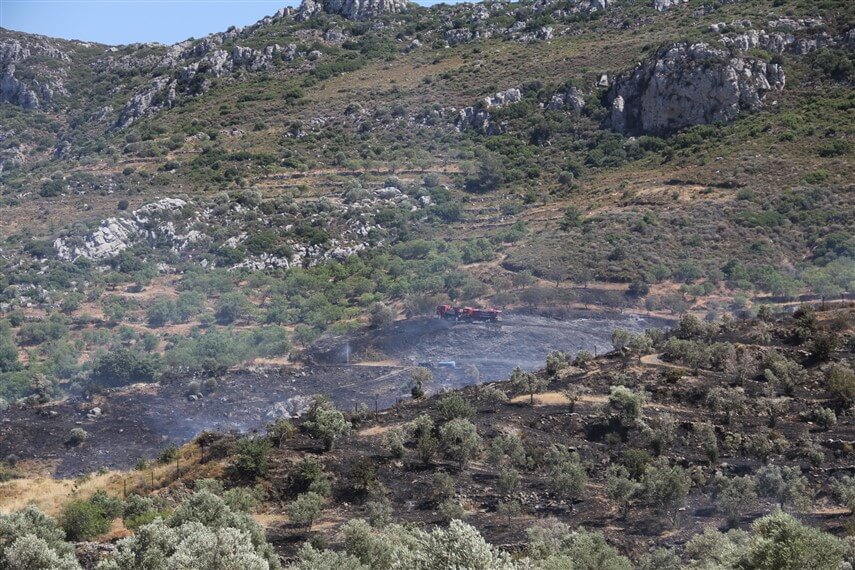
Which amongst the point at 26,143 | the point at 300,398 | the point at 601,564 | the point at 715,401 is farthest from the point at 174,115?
the point at 601,564

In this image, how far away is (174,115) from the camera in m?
90.2

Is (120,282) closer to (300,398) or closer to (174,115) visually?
(300,398)

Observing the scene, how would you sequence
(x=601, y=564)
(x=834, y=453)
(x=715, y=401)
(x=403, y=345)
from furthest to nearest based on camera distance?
(x=403, y=345), (x=715, y=401), (x=834, y=453), (x=601, y=564)

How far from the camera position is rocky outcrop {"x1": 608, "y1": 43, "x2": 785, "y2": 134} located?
7038cm

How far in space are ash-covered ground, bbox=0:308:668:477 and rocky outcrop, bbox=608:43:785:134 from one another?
26706mm

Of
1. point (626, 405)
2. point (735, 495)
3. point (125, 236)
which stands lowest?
point (735, 495)

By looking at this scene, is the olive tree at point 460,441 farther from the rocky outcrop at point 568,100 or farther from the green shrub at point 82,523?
the rocky outcrop at point 568,100

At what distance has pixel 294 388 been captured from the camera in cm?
4322

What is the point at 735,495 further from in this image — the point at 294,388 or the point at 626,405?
the point at 294,388

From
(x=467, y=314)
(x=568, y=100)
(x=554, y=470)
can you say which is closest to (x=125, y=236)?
(x=467, y=314)

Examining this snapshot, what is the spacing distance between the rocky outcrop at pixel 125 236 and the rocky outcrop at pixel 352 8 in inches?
2102

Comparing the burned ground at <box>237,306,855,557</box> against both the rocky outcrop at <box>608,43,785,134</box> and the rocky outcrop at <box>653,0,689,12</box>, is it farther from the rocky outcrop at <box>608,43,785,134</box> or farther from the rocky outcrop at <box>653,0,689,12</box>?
the rocky outcrop at <box>653,0,689,12</box>

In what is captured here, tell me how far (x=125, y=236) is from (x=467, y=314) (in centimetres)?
2709

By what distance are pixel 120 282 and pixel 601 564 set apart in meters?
48.3
